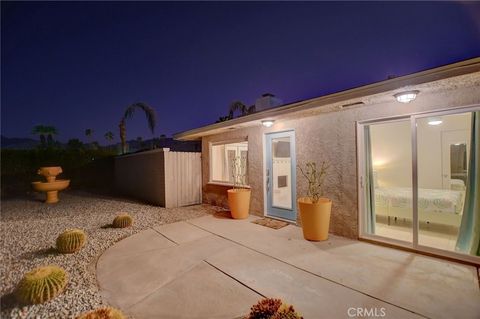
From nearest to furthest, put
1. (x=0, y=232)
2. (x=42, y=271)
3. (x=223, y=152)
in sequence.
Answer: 1. (x=42, y=271)
2. (x=0, y=232)
3. (x=223, y=152)

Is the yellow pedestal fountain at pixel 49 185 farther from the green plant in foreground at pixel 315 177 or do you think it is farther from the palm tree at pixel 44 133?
the green plant in foreground at pixel 315 177

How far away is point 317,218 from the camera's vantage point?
4047 mm

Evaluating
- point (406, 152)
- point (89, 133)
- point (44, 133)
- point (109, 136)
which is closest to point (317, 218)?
point (406, 152)

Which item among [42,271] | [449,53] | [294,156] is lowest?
[42,271]

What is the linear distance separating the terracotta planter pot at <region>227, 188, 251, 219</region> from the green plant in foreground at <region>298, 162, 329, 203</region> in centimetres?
178

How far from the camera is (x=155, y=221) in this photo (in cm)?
575

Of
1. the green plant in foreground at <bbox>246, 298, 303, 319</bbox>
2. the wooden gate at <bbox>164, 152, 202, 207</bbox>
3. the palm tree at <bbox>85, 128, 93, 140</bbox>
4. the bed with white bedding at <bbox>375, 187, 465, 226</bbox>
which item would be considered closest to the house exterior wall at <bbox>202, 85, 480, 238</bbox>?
the bed with white bedding at <bbox>375, 187, 465, 226</bbox>

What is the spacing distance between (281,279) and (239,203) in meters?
3.11

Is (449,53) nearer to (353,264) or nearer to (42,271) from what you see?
(353,264)

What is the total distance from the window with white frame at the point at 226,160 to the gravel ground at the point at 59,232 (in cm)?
124

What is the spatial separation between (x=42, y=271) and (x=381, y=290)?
401cm

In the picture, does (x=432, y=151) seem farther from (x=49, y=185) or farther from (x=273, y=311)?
(x=49, y=185)

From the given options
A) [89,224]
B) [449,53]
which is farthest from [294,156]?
[449,53]

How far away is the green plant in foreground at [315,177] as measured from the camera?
4523mm
